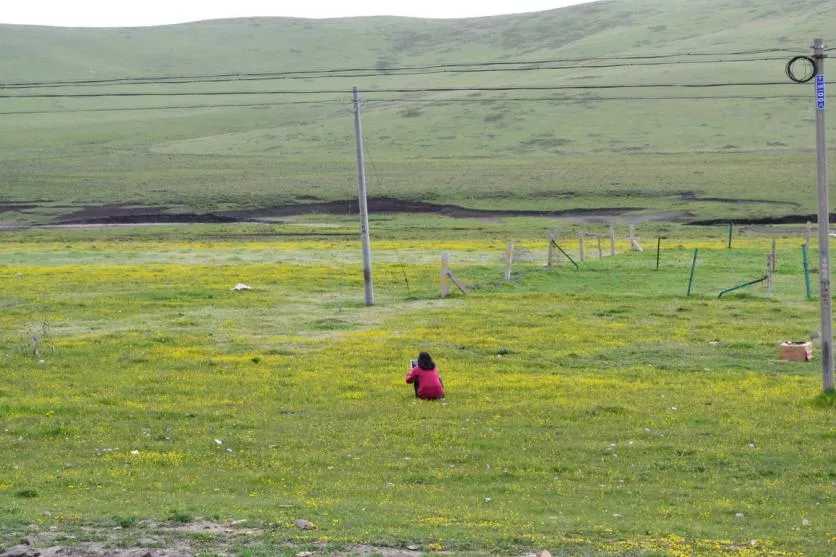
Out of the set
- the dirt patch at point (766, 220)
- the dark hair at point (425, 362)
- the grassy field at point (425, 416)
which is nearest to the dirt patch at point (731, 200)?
the dirt patch at point (766, 220)

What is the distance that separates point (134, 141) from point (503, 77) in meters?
63.1

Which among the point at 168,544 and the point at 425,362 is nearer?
the point at 168,544

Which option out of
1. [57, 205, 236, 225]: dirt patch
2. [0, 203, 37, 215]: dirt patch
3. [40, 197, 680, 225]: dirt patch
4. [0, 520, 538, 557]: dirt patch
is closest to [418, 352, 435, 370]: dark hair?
[0, 520, 538, 557]: dirt patch

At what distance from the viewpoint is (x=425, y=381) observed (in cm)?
1984

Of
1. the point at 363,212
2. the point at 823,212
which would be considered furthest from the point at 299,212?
the point at 823,212

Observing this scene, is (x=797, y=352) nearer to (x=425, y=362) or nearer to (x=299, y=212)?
(x=425, y=362)

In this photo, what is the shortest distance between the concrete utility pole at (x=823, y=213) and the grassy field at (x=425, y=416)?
1.16 m

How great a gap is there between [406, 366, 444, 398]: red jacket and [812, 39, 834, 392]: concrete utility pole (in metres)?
6.54

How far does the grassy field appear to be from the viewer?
11.5m

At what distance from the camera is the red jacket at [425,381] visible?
1983 cm

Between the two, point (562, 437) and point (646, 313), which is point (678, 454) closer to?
point (562, 437)

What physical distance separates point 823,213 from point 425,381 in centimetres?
718

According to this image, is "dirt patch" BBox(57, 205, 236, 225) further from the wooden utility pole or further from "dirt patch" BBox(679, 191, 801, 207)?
the wooden utility pole

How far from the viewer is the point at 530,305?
33.7 metres
